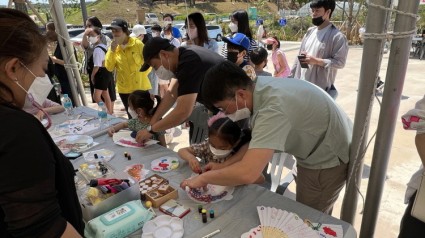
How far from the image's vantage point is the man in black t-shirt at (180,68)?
188 cm

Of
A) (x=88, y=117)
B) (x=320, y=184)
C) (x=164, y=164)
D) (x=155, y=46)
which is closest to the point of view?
(x=320, y=184)

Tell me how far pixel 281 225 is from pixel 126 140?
49.8 inches

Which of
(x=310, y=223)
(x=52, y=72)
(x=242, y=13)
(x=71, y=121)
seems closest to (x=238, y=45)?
(x=242, y=13)

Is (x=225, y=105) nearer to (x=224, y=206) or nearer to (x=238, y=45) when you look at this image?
(x=224, y=206)

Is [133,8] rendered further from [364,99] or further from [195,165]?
[364,99]

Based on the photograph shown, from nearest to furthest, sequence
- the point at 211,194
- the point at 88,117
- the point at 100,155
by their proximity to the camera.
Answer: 1. the point at 211,194
2. the point at 100,155
3. the point at 88,117

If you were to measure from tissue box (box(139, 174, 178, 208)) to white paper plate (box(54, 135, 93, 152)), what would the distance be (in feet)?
2.44

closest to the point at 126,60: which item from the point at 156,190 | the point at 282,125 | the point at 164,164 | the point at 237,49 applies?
the point at 237,49

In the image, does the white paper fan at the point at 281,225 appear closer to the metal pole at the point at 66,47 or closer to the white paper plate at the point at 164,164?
the white paper plate at the point at 164,164

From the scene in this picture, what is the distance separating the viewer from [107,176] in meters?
1.49

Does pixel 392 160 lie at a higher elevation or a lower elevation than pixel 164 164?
lower

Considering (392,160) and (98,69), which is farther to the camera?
(98,69)

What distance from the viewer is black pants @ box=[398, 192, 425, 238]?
1.14 m

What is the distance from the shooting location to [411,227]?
1166 millimetres
